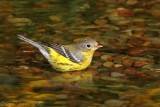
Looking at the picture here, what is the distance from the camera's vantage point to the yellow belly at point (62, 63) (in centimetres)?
901

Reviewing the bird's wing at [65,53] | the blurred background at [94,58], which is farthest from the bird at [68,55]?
the blurred background at [94,58]

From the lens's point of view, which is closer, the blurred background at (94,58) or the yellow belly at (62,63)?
the blurred background at (94,58)

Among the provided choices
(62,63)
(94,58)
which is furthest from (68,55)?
(94,58)

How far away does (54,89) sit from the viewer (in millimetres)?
8664

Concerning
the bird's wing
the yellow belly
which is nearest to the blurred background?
the yellow belly

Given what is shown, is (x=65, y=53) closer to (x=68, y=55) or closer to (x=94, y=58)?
(x=68, y=55)

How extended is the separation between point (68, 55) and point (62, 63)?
18 cm

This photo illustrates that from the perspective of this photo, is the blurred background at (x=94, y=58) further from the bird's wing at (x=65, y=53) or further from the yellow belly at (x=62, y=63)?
the bird's wing at (x=65, y=53)

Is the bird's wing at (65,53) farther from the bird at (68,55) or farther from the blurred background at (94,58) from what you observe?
the blurred background at (94,58)

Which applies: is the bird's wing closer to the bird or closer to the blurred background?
the bird

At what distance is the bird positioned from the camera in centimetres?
903

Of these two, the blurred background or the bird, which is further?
the bird

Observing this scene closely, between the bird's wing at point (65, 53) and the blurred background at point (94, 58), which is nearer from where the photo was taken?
the blurred background at point (94, 58)

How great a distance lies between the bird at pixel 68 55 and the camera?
29.6ft
